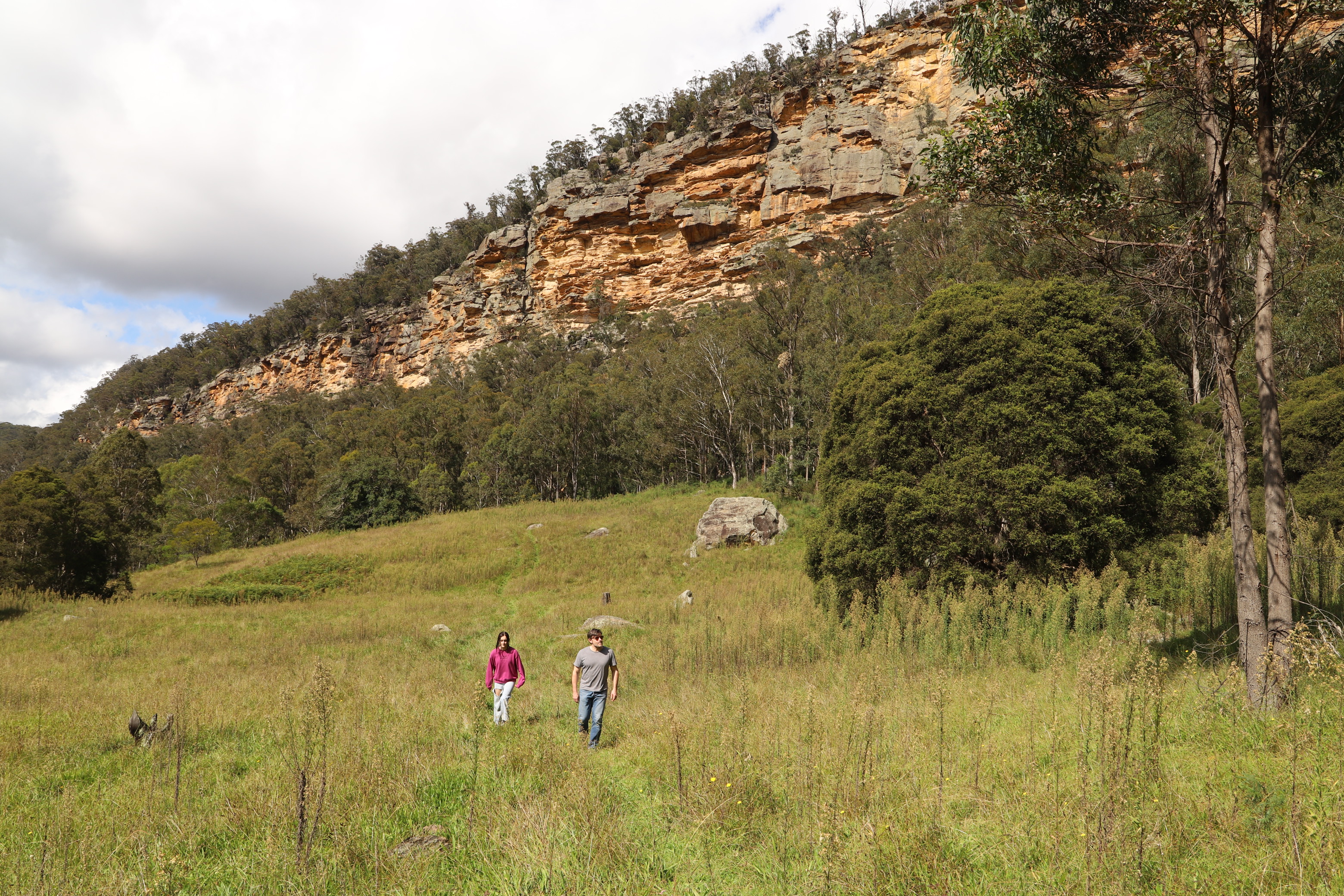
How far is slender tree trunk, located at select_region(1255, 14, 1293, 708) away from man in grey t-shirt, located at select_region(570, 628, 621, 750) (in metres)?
5.94

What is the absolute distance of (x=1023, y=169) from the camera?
6.70 m

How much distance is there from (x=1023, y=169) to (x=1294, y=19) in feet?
7.44

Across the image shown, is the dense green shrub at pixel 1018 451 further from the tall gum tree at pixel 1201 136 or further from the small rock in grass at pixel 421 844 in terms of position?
the small rock in grass at pixel 421 844

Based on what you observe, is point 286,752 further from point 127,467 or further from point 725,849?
point 127,467

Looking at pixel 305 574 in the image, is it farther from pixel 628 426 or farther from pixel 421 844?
pixel 628 426

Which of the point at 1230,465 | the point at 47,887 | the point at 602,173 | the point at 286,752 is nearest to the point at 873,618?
the point at 1230,465

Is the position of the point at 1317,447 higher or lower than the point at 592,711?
higher

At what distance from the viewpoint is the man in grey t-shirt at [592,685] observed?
663 cm

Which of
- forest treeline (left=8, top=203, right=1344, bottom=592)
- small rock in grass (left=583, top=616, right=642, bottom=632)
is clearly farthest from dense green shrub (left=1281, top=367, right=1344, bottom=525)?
small rock in grass (left=583, top=616, right=642, bottom=632)

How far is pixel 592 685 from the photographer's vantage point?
262 inches

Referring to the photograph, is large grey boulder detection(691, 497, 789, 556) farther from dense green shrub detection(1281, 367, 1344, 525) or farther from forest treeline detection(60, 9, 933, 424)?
forest treeline detection(60, 9, 933, 424)

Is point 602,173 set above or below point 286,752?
above

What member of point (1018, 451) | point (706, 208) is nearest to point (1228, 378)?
point (1018, 451)

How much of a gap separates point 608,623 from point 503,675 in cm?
653
